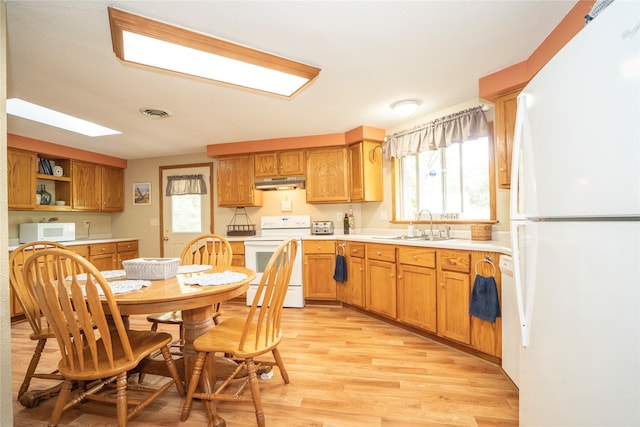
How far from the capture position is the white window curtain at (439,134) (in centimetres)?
276

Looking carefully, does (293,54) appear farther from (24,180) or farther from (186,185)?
(24,180)

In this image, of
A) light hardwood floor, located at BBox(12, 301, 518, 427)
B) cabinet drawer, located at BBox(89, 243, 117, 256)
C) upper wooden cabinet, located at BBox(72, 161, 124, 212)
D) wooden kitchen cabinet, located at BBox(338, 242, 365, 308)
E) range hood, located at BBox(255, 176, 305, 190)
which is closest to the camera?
light hardwood floor, located at BBox(12, 301, 518, 427)

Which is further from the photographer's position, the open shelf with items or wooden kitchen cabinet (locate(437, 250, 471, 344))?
the open shelf with items

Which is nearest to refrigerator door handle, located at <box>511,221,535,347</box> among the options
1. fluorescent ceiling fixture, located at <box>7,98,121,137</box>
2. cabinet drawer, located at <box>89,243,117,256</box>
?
fluorescent ceiling fixture, located at <box>7,98,121,137</box>

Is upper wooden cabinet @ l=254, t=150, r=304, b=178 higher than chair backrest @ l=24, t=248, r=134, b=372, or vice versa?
upper wooden cabinet @ l=254, t=150, r=304, b=178

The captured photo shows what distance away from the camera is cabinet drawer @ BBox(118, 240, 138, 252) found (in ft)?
15.6

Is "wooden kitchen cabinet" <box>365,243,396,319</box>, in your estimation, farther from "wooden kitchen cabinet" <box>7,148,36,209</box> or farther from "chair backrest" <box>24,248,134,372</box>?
"wooden kitchen cabinet" <box>7,148,36,209</box>

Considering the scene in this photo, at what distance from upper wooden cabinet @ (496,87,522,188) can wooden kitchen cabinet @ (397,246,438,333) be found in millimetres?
827

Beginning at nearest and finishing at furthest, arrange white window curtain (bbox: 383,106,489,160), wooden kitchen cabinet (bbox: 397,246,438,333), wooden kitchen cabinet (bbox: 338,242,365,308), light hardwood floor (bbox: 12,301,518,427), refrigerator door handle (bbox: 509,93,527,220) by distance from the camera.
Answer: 1. refrigerator door handle (bbox: 509,93,527,220)
2. light hardwood floor (bbox: 12,301,518,427)
3. wooden kitchen cabinet (bbox: 397,246,438,333)
4. white window curtain (bbox: 383,106,489,160)
5. wooden kitchen cabinet (bbox: 338,242,365,308)

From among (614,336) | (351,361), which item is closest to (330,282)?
(351,361)

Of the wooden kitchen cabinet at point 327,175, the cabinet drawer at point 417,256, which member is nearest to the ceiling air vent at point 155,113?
the wooden kitchen cabinet at point 327,175

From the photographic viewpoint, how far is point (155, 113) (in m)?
3.06

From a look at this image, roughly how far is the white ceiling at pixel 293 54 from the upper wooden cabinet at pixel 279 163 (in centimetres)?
72

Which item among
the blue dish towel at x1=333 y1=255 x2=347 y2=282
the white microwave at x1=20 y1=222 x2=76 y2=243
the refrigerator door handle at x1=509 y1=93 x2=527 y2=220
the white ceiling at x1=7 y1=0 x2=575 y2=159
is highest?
the white ceiling at x1=7 y1=0 x2=575 y2=159
